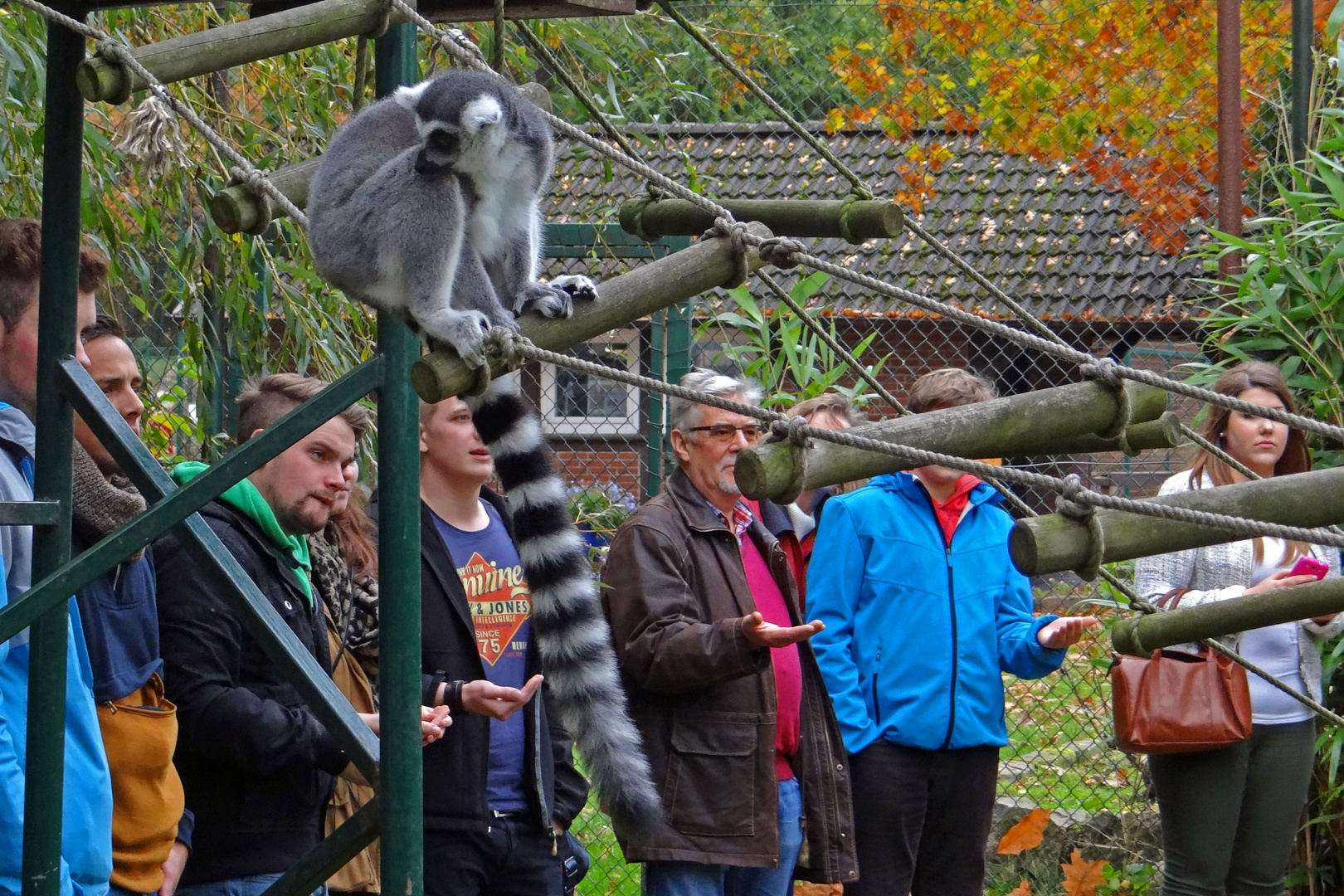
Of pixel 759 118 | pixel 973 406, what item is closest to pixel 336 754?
pixel 973 406

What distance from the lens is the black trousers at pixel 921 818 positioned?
326 cm

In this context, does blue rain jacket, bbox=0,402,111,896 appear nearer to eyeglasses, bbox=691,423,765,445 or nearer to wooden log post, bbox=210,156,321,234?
wooden log post, bbox=210,156,321,234

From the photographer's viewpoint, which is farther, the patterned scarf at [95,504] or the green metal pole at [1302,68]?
the green metal pole at [1302,68]

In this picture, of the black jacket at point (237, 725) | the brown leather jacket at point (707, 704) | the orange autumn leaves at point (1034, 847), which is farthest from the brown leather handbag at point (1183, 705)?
the black jacket at point (237, 725)

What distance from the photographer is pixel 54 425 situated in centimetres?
214

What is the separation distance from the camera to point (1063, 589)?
17.5 ft

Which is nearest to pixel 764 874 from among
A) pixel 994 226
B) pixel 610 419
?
pixel 610 419

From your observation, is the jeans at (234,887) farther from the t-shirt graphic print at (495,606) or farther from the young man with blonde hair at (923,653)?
the young man with blonde hair at (923,653)

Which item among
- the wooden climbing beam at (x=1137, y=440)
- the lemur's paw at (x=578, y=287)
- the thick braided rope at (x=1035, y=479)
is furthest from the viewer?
the lemur's paw at (x=578, y=287)

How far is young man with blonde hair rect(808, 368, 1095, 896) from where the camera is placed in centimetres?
327

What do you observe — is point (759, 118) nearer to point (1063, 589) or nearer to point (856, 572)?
point (1063, 589)

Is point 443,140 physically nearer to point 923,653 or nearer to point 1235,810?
point 923,653

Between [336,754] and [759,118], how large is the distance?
791 cm

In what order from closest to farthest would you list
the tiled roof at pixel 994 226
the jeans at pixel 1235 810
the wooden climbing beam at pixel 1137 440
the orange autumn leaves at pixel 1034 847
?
1. the wooden climbing beam at pixel 1137 440
2. the jeans at pixel 1235 810
3. the orange autumn leaves at pixel 1034 847
4. the tiled roof at pixel 994 226
